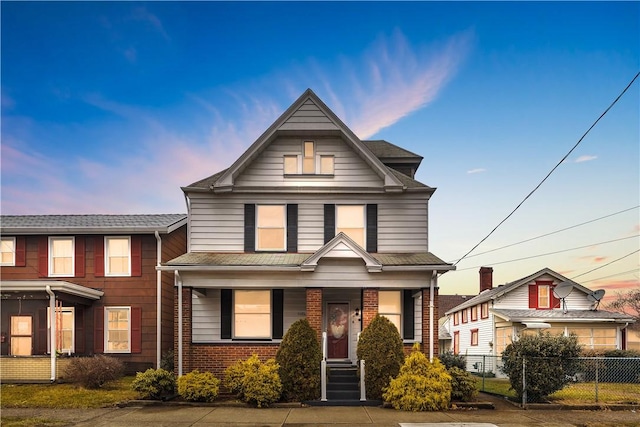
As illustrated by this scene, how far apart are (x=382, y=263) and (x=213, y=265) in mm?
5323

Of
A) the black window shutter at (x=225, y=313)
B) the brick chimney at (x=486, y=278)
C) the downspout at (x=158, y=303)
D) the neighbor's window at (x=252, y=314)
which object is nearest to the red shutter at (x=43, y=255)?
the downspout at (x=158, y=303)

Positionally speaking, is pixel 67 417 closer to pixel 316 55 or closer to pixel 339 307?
pixel 339 307

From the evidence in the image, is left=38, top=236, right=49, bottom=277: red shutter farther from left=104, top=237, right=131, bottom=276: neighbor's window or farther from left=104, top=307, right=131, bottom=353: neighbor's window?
left=104, top=307, right=131, bottom=353: neighbor's window

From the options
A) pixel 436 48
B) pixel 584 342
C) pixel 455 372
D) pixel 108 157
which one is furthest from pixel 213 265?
pixel 584 342

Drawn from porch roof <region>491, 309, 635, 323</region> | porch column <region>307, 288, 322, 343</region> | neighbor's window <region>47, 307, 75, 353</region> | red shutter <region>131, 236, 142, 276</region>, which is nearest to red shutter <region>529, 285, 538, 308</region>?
porch roof <region>491, 309, 635, 323</region>

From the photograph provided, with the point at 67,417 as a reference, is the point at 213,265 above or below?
above

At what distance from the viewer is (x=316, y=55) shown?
19078 mm

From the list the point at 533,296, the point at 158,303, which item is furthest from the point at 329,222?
the point at 533,296

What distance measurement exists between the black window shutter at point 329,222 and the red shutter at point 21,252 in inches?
506

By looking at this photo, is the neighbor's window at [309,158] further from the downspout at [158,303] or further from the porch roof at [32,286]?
the porch roof at [32,286]

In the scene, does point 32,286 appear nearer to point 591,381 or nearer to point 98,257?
point 98,257

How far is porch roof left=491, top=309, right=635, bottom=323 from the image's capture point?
26500 mm

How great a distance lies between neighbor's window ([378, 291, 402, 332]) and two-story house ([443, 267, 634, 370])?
9.77 metres

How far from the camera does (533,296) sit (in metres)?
28.8
